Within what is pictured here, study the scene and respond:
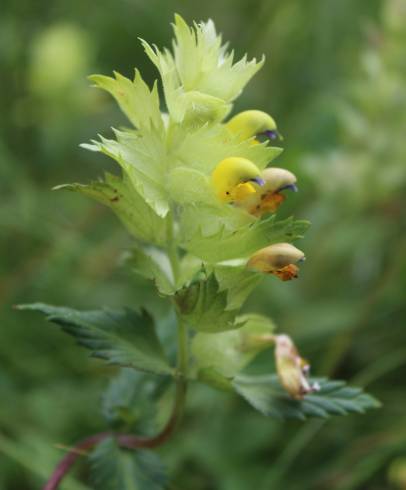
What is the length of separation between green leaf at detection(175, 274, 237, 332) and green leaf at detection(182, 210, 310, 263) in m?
0.03

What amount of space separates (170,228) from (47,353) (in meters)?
0.71

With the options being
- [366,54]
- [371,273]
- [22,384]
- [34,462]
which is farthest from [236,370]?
[366,54]

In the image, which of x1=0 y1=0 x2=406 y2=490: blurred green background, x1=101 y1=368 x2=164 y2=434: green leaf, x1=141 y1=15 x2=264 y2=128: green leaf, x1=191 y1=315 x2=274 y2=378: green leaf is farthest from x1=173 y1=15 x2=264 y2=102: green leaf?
x1=0 y1=0 x2=406 y2=490: blurred green background

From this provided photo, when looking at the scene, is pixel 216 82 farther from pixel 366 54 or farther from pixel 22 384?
pixel 366 54

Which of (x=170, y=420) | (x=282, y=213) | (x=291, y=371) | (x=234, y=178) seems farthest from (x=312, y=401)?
(x=282, y=213)

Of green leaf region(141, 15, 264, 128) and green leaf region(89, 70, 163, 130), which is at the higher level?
green leaf region(141, 15, 264, 128)

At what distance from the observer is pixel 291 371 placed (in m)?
0.71

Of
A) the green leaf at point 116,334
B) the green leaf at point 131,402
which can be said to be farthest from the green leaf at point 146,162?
the green leaf at point 131,402

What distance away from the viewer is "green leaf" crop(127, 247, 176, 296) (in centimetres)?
68

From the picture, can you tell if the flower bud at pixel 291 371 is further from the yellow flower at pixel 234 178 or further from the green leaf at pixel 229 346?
the yellow flower at pixel 234 178

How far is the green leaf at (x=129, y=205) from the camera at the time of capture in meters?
0.65

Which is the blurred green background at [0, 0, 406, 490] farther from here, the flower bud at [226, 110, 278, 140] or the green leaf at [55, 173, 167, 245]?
the flower bud at [226, 110, 278, 140]

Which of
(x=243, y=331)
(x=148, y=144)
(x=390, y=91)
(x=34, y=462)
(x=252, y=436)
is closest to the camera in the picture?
(x=148, y=144)

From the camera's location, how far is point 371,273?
1568mm
